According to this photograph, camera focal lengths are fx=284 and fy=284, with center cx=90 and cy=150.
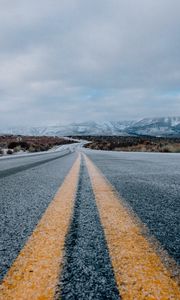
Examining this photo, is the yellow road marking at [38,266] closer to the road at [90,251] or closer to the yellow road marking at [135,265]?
the road at [90,251]

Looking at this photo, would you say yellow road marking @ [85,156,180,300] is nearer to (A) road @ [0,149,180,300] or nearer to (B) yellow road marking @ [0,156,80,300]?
(A) road @ [0,149,180,300]

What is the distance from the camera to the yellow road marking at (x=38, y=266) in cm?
83

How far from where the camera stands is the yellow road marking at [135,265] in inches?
32.5

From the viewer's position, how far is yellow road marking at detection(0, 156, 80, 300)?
2.72 ft

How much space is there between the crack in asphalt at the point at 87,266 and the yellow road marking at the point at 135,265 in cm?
3

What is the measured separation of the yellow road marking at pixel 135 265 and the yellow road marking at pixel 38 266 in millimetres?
215

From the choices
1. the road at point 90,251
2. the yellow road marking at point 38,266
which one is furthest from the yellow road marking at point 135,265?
the yellow road marking at point 38,266

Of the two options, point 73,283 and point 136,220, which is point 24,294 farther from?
point 136,220

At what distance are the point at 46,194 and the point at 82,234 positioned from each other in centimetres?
154

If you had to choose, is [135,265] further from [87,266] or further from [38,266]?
[38,266]

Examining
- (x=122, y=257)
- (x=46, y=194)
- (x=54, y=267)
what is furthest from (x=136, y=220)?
(x=46, y=194)

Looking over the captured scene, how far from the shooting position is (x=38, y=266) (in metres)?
1.02

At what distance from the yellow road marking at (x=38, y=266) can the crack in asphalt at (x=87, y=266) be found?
35mm

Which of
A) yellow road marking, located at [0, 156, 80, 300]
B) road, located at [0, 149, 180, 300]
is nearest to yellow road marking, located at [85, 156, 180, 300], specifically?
road, located at [0, 149, 180, 300]
